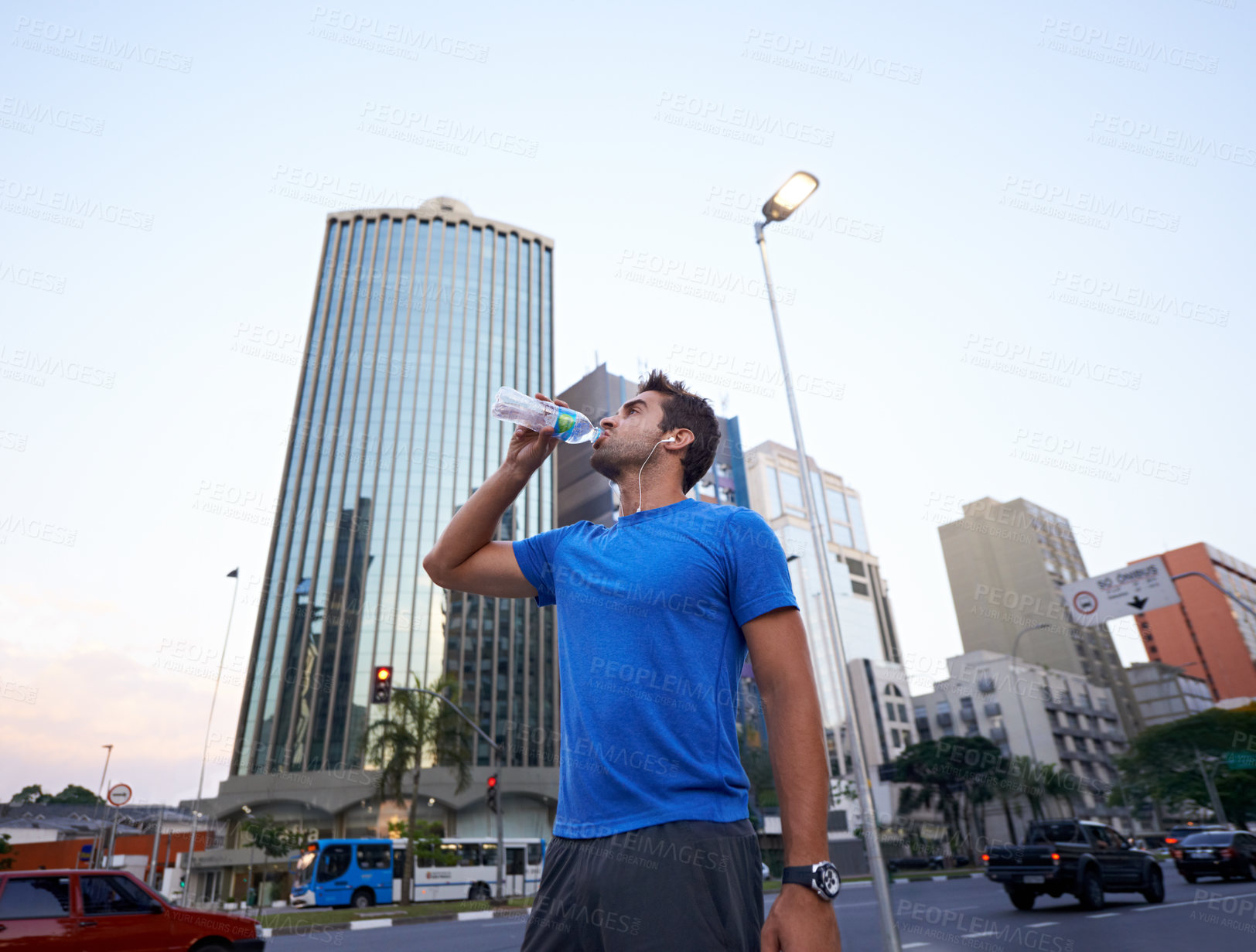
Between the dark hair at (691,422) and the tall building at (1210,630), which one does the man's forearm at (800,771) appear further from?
the tall building at (1210,630)

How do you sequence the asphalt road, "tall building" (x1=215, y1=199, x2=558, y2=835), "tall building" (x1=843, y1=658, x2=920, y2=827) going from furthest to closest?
"tall building" (x1=843, y1=658, x2=920, y2=827) < "tall building" (x1=215, y1=199, x2=558, y2=835) < the asphalt road

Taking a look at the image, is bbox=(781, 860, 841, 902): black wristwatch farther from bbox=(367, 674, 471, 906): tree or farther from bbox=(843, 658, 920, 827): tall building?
bbox=(843, 658, 920, 827): tall building

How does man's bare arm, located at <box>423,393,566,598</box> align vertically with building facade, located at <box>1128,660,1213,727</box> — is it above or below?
below

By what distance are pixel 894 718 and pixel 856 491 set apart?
48.8m

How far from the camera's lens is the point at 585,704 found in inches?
68.0

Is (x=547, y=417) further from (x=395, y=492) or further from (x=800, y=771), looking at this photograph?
(x=395, y=492)

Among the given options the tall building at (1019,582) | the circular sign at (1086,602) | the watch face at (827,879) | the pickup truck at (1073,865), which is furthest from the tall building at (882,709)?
the watch face at (827,879)

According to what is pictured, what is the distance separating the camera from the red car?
22.6 ft

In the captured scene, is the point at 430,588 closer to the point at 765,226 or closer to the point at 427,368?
the point at 427,368

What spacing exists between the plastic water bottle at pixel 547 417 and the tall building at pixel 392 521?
1958 inches

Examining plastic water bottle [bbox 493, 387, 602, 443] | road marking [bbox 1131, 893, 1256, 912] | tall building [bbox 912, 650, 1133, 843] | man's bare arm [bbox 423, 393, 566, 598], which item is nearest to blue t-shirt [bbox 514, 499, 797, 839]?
man's bare arm [bbox 423, 393, 566, 598]

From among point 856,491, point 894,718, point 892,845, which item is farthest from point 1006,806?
point 856,491

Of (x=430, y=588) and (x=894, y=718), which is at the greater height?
(x=430, y=588)

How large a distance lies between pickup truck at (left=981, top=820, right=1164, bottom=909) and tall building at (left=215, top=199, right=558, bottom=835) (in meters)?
41.9
